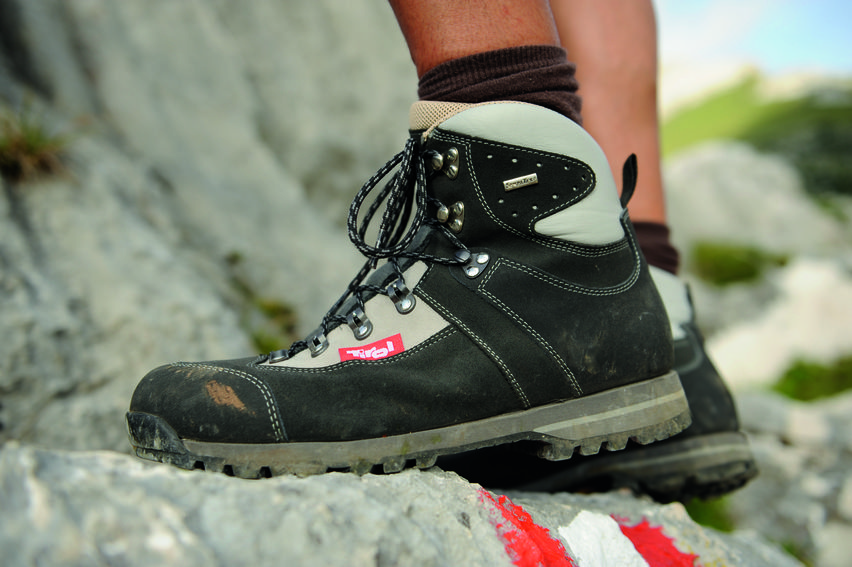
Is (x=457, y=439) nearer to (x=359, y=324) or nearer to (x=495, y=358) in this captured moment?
(x=495, y=358)

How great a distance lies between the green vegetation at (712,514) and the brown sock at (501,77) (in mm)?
1581

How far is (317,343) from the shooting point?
43.9 inches

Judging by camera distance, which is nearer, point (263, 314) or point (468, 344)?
point (468, 344)

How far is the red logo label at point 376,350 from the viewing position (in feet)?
3.59

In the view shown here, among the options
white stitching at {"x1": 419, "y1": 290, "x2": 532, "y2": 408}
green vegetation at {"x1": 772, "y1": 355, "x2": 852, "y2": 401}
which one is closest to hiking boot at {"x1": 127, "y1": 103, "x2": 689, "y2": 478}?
white stitching at {"x1": 419, "y1": 290, "x2": 532, "y2": 408}

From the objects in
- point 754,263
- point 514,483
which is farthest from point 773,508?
point 754,263

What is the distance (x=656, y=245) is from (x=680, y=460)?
563 mm

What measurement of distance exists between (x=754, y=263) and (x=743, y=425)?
340 centimetres

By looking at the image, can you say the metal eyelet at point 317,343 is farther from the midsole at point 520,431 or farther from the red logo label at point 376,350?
the midsole at point 520,431

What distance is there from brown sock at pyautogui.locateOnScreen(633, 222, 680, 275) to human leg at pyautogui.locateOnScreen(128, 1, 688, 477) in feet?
1.26

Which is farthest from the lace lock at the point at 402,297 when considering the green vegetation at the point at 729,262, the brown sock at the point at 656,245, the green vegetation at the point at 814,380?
the green vegetation at the point at 729,262

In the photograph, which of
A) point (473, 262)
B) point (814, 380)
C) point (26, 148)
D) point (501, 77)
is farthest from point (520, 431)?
point (814, 380)

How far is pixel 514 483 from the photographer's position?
136cm

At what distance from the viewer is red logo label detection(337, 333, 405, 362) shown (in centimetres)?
109
